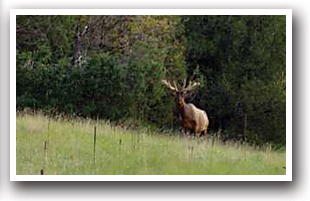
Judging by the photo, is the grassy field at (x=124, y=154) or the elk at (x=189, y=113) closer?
the grassy field at (x=124, y=154)

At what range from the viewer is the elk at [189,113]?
26.8 feet

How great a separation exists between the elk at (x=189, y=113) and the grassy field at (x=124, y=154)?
32 centimetres

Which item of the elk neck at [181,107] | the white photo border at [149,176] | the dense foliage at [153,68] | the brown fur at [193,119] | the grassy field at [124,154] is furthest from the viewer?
the elk neck at [181,107]

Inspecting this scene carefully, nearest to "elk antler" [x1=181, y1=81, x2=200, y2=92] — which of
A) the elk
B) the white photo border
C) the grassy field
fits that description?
the elk

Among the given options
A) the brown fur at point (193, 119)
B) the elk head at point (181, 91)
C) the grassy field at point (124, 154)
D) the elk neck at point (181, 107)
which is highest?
the elk head at point (181, 91)

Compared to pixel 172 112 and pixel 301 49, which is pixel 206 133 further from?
pixel 301 49

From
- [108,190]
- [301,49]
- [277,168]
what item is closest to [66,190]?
[108,190]

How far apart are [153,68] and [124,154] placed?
7.93ft

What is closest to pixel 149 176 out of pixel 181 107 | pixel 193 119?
pixel 193 119

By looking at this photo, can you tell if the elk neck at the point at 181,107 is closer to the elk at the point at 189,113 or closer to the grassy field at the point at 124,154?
the elk at the point at 189,113

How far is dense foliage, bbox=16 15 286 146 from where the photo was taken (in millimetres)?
8461

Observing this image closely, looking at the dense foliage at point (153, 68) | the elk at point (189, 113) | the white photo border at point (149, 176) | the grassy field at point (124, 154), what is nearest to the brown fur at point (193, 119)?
the elk at point (189, 113)

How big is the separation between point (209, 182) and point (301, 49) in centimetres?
148
